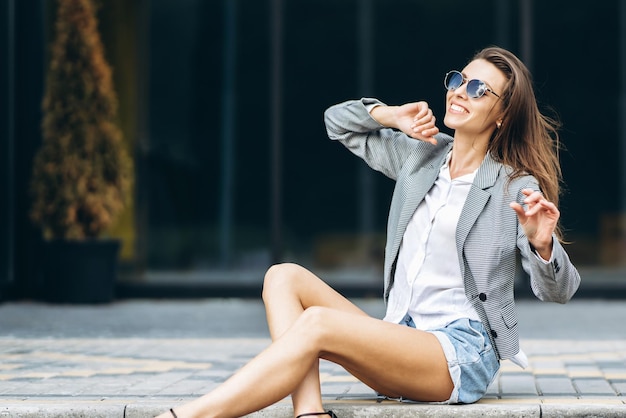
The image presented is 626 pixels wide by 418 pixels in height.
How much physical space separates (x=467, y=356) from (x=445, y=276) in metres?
0.32

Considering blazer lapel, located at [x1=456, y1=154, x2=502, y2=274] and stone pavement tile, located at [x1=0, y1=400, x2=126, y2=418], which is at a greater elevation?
blazer lapel, located at [x1=456, y1=154, x2=502, y2=274]

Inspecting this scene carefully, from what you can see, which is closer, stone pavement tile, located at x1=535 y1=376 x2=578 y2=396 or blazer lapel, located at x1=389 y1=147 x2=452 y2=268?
blazer lapel, located at x1=389 y1=147 x2=452 y2=268

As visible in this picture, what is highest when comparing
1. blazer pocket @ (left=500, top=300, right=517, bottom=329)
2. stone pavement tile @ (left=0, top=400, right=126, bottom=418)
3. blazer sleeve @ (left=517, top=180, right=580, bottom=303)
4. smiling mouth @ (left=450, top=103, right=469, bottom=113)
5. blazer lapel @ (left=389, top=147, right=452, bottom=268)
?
smiling mouth @ (left=450, top=103, right=469, bottom=113)

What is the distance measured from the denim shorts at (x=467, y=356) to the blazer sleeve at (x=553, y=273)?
303 mm

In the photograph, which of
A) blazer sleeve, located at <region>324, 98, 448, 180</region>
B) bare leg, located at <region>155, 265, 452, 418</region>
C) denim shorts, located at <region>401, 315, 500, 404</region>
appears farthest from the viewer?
blazer sleeve, located at <region>324, 98, 448, 180</region>

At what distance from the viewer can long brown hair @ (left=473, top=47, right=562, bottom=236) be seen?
419cm

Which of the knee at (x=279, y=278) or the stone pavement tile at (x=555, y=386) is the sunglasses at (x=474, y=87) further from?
the stone pavement tile at (x=555, y=386)

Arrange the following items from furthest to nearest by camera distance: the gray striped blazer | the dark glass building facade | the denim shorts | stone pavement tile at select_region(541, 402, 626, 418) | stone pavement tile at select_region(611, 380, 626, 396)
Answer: the dark glass building facade → stone pavement tile at select_region(611, 380, 626, 396) → stone pavement tile at select_region(541, 402, 626, 418) → the denim shorts → the gray striped blazer

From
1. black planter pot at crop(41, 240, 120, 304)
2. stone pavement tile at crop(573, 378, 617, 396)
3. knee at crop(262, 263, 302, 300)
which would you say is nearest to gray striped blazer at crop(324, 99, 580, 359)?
knee at crop(262, 263, 302, 300)

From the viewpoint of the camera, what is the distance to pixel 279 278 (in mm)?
4285

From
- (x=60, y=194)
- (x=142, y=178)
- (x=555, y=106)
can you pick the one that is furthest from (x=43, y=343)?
(x=555, y=106)

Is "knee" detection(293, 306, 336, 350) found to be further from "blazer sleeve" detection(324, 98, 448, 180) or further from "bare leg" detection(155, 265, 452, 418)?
"blazer sleeve" detection(324, 98, 448, 180)

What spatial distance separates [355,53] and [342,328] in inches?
277

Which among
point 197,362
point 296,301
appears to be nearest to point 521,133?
point 296,301
